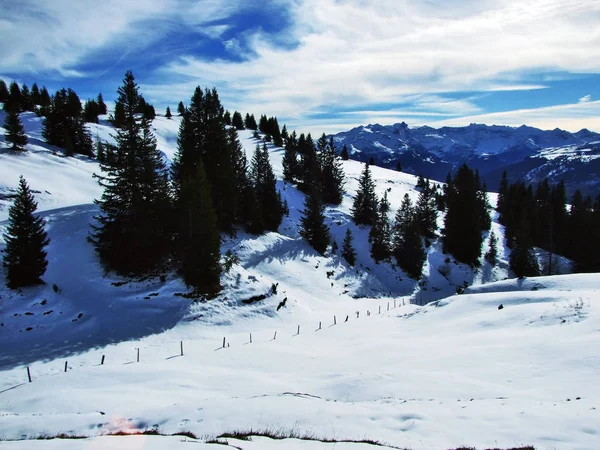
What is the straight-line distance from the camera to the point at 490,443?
8461mm

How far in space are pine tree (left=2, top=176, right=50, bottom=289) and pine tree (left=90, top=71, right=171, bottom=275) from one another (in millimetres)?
4734

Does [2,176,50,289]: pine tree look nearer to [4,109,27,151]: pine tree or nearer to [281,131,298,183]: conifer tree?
[4,109,27,151]: pine tree

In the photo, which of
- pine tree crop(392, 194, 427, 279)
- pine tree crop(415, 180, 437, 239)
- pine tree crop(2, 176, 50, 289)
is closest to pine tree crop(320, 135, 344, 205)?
pine tree crop(415, 180, 437, 239)

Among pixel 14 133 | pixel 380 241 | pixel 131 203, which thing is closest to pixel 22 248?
pixel 131 203

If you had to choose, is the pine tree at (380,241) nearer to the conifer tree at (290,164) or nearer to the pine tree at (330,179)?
the pine tree at (330,179)

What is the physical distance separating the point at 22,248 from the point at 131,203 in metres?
8.58

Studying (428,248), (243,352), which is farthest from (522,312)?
(428,248)

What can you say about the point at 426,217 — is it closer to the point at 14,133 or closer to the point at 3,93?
the point at 14,133

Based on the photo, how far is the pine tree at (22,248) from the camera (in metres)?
27.1

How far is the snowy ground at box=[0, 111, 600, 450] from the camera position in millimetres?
9867

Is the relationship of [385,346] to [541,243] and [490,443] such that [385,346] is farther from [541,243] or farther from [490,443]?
[541,243]

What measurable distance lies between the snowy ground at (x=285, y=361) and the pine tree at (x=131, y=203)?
2049 millimetres

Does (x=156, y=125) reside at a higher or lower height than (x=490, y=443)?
higher

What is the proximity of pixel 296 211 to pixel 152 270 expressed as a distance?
118 feet
